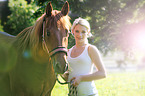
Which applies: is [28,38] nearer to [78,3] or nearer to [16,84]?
[16,84]

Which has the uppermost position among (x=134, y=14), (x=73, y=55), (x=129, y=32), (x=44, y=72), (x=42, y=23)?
(x=134, y=14)

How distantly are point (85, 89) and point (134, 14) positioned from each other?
9.43m

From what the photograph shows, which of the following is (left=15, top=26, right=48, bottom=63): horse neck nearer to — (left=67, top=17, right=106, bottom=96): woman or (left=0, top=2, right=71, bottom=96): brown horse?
(left=0, top=2, right=71, bottom=96): brown horse

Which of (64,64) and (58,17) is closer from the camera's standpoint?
(64,64)

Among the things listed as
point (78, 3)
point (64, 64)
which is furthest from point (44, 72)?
point (78, 3)

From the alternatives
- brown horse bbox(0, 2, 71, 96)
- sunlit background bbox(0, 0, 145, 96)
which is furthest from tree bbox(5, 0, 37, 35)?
brown horse bbox(0, 2, 71, 96)

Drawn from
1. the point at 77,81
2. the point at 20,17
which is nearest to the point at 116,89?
the point at 77,81

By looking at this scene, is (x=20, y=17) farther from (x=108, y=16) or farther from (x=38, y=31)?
(x=38, y=31)

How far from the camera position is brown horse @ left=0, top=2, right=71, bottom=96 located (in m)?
2.50

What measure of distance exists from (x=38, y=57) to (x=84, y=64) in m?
0.84

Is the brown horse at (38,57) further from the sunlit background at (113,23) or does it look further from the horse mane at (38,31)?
the sunlit background at (113,23)

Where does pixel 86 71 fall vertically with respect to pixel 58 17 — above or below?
below

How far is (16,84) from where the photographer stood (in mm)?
2990

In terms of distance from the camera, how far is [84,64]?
2.45m
